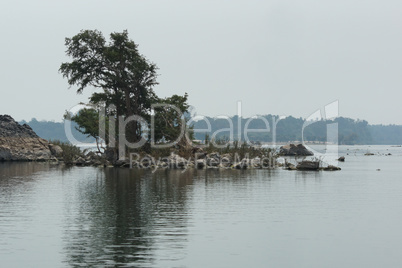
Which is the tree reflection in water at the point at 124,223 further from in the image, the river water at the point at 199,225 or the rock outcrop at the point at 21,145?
the rock outcrop at the point at 21,145

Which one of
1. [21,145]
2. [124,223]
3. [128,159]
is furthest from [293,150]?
[124,223]

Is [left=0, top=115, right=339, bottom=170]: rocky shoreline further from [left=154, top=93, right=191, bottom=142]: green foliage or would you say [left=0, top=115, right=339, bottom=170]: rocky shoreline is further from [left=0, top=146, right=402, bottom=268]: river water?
[left=0, top=146, right=402, bottom=268]: river water

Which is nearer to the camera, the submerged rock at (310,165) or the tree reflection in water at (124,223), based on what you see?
the tree reflection in water at (124,223)

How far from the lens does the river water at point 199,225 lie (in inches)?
675

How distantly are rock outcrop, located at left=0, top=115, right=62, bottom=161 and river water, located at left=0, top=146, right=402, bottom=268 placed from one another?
133 ft

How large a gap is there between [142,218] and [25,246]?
6498 millimetres

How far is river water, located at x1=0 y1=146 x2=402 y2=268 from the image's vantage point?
17.2 m

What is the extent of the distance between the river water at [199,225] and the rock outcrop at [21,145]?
133 feet

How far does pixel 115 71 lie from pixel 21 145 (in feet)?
80.6

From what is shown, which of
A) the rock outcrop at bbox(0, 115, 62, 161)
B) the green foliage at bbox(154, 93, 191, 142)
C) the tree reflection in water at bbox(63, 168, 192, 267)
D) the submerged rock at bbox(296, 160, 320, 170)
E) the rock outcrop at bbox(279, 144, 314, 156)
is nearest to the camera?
the tree reflection in water at bbox(63, 168, 192, 267)

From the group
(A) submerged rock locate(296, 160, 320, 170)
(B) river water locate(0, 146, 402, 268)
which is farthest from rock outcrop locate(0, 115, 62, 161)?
(B) river water locate(0, 146, 402, 268)

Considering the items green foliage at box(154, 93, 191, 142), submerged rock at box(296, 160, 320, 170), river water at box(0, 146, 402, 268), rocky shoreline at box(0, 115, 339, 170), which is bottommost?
river water at box(0, 146, 402, 268)

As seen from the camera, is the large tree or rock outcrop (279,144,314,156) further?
rock outcrop (279,144,314,156)

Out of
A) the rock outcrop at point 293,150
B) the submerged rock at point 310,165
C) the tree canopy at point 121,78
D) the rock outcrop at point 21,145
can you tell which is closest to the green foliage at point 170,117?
the tree canopy at point 121,78
